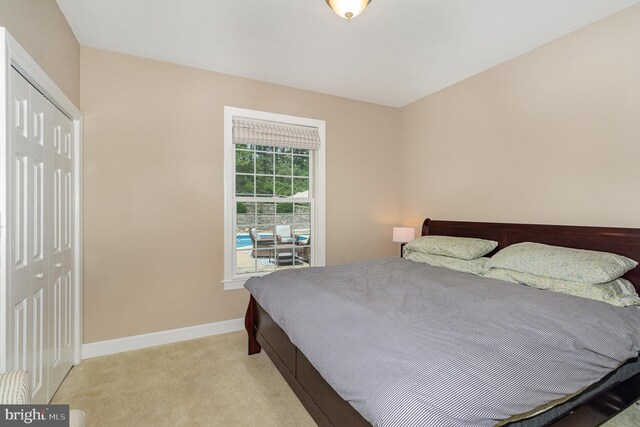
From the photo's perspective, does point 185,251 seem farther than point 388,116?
No

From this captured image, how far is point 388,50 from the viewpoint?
2.83 metres

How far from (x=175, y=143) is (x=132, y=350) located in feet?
6.52

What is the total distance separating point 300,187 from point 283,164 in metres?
0.35

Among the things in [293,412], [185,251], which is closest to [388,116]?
[185,251]

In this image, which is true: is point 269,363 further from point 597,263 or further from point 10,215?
point 597,263

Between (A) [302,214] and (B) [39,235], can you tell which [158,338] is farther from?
(A) [302,214]

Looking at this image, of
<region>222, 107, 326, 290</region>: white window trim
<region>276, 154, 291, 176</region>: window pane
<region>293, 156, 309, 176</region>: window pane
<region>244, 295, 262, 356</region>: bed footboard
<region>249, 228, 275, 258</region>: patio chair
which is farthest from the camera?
<region>293, 156, 309, 176</region>: window pane

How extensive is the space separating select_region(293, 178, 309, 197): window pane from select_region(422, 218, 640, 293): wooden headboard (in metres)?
1.68

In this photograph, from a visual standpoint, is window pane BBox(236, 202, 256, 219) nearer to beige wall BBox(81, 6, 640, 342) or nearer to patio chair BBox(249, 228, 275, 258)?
patio chair BBox(249, 228, 275, 258)

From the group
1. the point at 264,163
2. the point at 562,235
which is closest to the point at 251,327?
the point at 264,163

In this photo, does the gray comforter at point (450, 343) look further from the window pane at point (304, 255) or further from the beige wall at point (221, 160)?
the window pane at point (304, 255)

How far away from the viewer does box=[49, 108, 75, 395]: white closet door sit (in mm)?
2164

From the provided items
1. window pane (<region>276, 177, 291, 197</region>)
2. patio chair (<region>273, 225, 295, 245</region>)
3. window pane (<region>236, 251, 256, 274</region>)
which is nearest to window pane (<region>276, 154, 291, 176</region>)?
window pane (<region>276, 177, 291, 197</region>)

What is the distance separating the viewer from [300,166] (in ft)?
12.6
